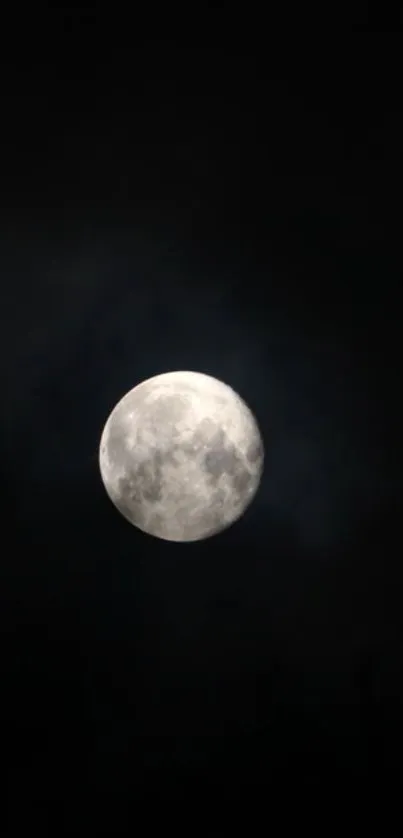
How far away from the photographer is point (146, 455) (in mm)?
2668

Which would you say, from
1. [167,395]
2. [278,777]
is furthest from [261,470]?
[278,777]

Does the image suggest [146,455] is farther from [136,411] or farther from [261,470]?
[261,470]

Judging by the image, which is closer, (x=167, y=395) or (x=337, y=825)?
(x=167, y=395)

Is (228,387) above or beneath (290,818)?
above

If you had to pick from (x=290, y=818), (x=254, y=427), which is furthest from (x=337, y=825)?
(x=254, y=427)

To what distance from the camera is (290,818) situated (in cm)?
302

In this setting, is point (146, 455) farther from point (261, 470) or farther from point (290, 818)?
point (290, 818)

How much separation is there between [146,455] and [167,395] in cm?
33

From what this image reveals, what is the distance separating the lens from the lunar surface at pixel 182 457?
264 centimetres

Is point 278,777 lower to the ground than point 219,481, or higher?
lower

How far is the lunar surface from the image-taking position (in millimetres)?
2639

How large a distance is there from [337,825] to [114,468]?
7.88 feet

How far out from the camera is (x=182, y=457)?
2609mm

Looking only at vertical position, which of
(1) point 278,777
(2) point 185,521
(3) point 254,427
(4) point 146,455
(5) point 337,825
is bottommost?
(5) point 337,825
